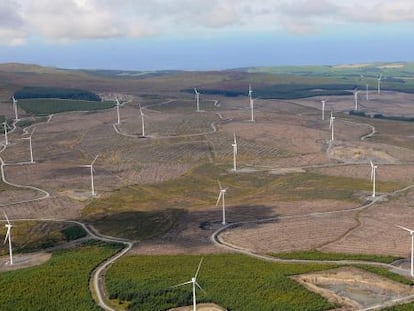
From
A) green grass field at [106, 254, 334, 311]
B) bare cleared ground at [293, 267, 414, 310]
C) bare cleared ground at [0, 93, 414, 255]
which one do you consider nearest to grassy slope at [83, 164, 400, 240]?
bare cleared ground at [0, 93, 414, 255]

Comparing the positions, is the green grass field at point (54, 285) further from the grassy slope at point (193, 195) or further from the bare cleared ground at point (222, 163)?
the grassy slope at point (193, 195)

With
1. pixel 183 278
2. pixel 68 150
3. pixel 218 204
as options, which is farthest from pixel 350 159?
pixel 183 278

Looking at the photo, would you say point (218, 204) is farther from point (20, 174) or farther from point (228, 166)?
point (20, 174)

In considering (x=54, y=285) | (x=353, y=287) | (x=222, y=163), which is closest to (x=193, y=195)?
(x=222, y=163)

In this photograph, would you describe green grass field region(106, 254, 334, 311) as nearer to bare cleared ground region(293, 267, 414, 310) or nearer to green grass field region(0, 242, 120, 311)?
bare cleared ground region(293, 267, 414, 310)

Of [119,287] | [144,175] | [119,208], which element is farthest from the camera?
[144,175]

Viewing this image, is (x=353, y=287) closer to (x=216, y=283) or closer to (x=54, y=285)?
(x=216, y=283)
